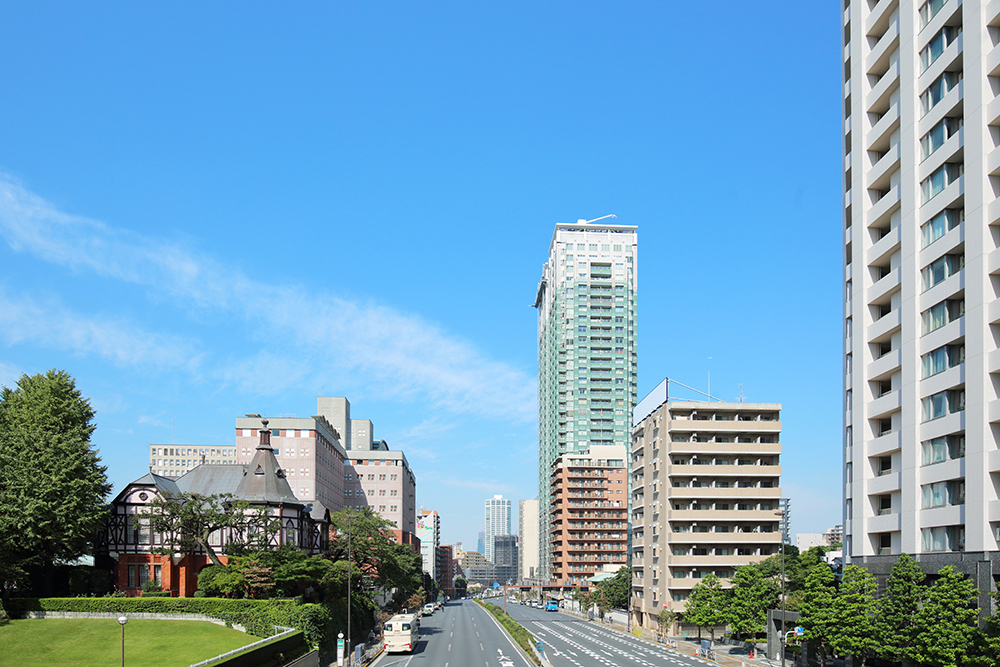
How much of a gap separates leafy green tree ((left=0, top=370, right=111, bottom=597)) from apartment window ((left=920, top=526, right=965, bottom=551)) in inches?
2285

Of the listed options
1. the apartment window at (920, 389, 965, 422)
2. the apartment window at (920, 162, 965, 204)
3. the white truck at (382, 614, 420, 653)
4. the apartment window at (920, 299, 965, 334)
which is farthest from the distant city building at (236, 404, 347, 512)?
the apartment window at (920, 162, 965, 204)

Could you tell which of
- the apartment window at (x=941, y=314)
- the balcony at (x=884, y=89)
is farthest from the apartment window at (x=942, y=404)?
the balcony at (x=884, y=89)

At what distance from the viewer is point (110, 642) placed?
55344 millimetres

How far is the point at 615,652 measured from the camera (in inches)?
3127

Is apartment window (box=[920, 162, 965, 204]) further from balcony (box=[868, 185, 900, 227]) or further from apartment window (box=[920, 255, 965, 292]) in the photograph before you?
apartment window (box=[920, 255, 965, 292])

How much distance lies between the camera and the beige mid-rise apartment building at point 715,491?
10731cm

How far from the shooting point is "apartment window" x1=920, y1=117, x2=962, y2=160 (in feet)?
168

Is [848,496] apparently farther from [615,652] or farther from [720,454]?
[720,454]

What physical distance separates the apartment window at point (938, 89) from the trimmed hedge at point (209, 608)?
52598 mm

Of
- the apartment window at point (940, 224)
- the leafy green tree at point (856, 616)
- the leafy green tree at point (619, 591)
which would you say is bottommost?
the leafy green tree at point (619, 591)

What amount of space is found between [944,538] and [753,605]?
111 ft

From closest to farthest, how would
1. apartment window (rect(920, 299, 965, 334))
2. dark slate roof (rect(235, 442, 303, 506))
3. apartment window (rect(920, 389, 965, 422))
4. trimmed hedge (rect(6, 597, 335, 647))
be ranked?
apartment window (rect(920, 389, 965, 422))
apartment window (rect(920, 299, 965, 334))
trimmed hedge (rect(6, 597, 335, 647))
dark slate roof (rect(235, 442, 303, 506))

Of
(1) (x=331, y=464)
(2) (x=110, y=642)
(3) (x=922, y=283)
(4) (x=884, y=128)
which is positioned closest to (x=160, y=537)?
(2) (x=110, y=642)

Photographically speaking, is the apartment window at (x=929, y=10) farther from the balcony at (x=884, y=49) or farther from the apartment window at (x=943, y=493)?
the apartment window at (x=943, y=493)
